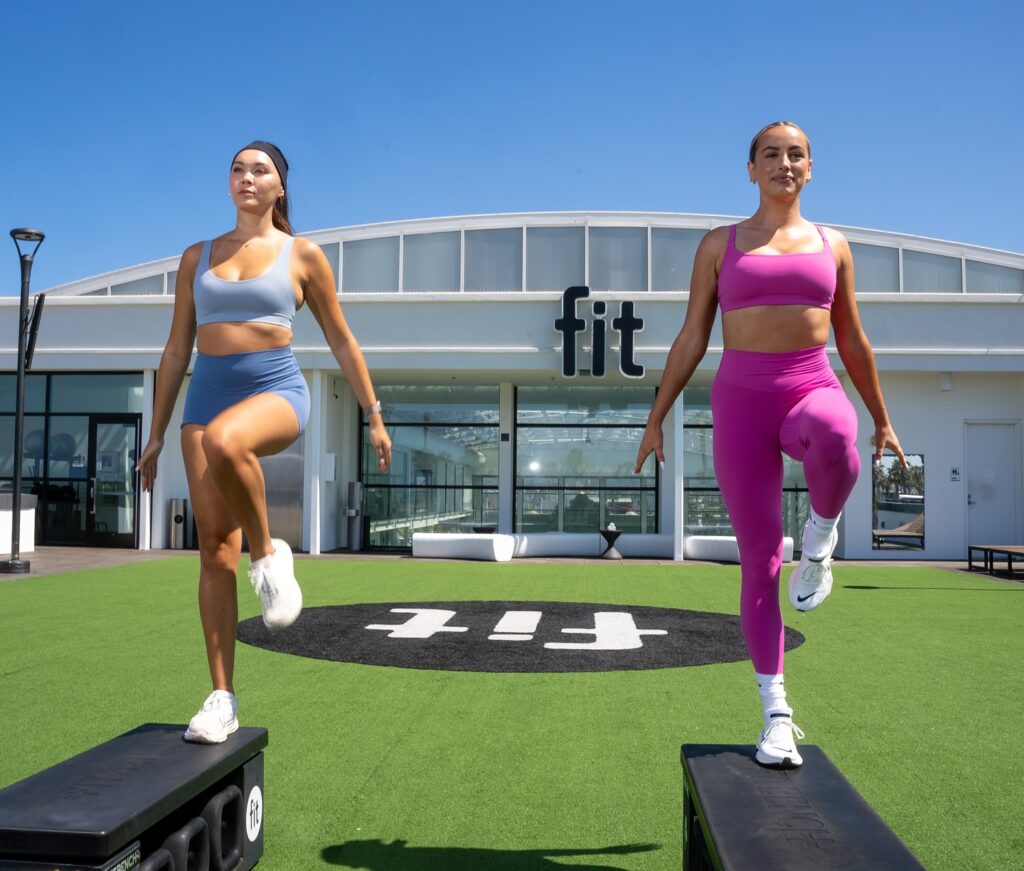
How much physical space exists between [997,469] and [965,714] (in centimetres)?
1252

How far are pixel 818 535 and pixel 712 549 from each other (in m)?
12.5

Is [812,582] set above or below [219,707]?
above

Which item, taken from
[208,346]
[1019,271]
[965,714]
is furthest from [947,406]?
[208,346]

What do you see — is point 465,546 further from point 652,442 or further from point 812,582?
point 812,582

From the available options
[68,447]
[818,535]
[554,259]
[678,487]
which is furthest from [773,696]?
[68,447]

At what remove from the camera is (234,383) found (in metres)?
2.62

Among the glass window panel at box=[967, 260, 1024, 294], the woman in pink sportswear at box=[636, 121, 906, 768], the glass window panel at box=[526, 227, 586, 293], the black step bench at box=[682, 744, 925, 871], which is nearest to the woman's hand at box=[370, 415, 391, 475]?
the woman in pink sportswear at box=[636, 121, 906, 768]

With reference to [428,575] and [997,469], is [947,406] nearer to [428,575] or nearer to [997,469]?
[997,469]

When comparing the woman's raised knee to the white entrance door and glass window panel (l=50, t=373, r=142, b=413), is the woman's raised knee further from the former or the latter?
the white entrance door

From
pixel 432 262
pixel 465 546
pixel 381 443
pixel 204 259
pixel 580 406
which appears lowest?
pixel 465 546

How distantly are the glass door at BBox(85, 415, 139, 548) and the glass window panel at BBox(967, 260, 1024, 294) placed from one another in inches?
637

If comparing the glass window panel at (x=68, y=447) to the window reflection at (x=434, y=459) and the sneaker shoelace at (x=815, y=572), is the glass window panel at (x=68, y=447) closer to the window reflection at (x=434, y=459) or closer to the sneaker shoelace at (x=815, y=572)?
the window reflection at (x=434, y=459)

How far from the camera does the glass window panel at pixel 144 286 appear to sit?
1867cm

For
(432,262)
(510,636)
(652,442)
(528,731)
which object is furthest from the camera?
(432,262)
